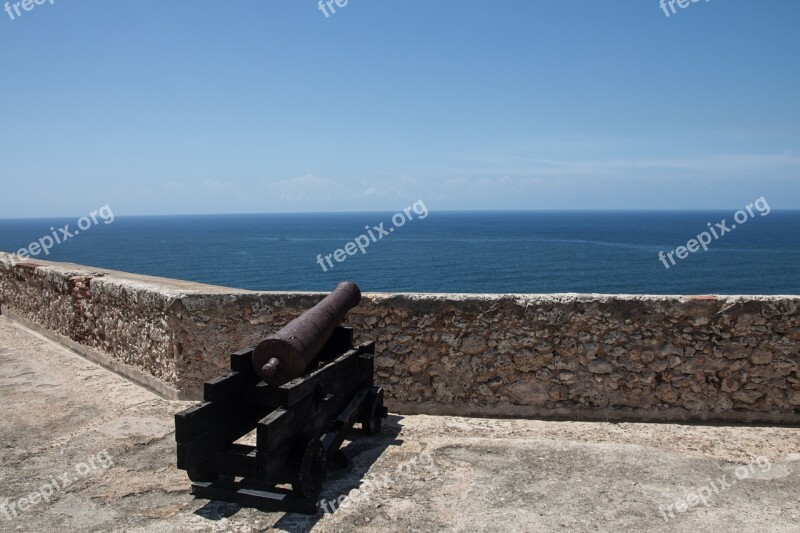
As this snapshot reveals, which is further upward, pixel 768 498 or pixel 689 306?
pixel 689 306

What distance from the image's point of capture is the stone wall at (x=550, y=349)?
4902mm

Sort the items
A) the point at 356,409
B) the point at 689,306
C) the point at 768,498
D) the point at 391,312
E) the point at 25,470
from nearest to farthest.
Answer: the point at 768,498, the point at 25,470, the point at 356,409, the point at 689,306, the point at 391,312

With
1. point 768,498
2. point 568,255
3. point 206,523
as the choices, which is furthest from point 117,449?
point 568,255

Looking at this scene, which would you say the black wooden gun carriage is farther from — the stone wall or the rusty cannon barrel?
the stone wall

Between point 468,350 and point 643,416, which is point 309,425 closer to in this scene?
point 468,350

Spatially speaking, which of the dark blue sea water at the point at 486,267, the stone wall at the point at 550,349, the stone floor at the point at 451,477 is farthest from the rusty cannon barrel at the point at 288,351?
the dark blue sea water at the point at 486,267

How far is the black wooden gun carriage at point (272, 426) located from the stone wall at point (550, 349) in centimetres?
125

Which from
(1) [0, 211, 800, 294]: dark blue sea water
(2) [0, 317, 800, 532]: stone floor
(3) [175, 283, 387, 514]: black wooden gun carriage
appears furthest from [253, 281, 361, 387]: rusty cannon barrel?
(1) [0, 211, 800, 294]: dark blue sea water

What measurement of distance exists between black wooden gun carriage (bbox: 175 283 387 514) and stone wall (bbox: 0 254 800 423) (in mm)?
1254

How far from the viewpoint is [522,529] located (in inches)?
130

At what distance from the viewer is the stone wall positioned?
4.90 m

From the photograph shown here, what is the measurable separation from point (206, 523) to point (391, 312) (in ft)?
7.94

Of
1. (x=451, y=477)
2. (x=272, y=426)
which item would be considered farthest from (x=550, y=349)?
(x=272, y=426)

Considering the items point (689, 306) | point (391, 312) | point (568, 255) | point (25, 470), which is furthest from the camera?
point (568, 255)
